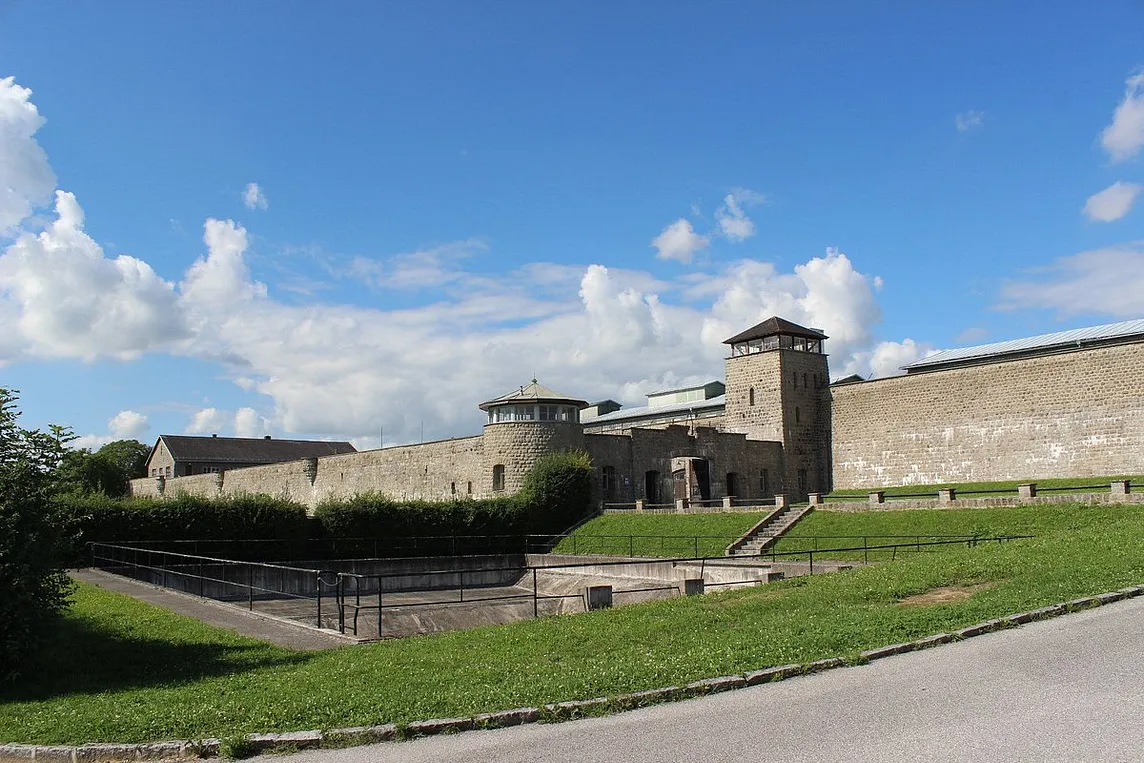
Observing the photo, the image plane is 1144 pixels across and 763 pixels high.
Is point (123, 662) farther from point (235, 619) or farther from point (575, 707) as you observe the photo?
point (575, 707)

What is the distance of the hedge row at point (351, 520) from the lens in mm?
33094

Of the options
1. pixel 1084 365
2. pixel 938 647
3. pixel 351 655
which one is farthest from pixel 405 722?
pixel 1084 365

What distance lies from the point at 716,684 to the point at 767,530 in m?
23.6

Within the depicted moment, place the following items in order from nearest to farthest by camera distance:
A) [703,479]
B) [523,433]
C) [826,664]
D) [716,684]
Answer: [716,684] → [826,664] → [523,433] → [703,479]

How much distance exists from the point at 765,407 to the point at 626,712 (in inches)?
1514

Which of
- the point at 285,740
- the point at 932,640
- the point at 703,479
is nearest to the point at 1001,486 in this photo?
the point at 703,479

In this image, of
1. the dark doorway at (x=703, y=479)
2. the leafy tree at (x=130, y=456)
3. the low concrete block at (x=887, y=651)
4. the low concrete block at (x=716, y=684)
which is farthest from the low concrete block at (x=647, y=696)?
the leafy tree at (x=130, y=456)

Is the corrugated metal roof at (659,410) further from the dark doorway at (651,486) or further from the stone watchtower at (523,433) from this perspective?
the stone watchtower at (523,433)

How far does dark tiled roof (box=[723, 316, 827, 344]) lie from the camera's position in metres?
45.2

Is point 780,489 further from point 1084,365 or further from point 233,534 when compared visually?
point 233,534

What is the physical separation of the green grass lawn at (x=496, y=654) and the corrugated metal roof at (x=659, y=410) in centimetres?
3963

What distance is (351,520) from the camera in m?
37.2

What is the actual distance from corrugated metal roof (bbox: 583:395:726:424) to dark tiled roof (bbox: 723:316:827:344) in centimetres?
851

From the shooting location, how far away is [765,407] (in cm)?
4519
